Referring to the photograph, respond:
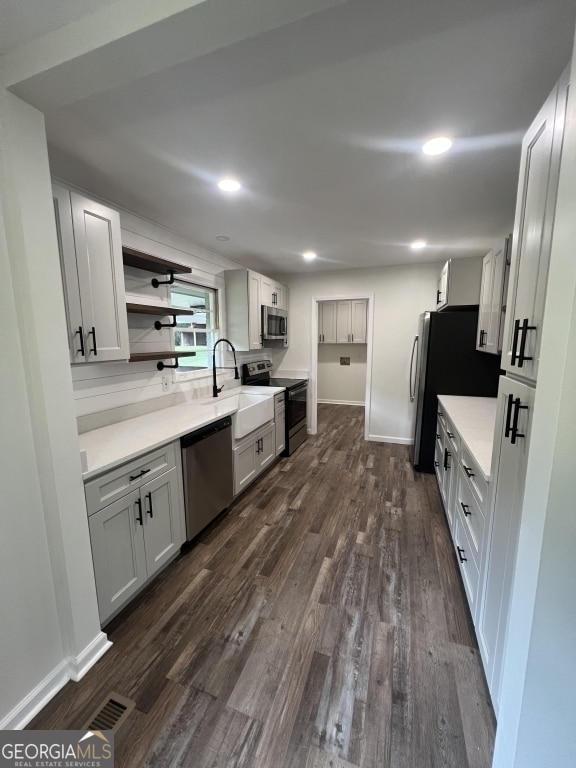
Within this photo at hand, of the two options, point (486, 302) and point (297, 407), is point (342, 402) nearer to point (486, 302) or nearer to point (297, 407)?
point (297, 407)

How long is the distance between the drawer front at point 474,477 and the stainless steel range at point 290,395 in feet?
7.20

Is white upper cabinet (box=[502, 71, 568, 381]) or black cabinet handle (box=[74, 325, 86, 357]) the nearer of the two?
white upper cabinet (box=[502, 71, 568, 381])

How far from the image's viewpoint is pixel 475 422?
216 cm

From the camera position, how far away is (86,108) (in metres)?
1.27

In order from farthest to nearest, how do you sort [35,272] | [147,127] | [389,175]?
[389,175] → [147,127] → [35,272]

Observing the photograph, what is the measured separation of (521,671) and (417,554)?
143cm

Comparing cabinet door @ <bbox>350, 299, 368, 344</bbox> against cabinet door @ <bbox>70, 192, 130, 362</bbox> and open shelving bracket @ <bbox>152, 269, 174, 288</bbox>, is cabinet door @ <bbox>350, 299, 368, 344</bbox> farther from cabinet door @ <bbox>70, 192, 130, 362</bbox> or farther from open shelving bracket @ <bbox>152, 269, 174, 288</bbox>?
cabinet door @ <bbox>70, 192, 130, 362</bbox>

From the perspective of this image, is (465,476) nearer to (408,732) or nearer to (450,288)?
(408,732)

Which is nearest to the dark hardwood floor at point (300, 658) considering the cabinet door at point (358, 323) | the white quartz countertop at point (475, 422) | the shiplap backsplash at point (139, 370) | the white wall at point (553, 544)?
the white wall at point (553, 544)

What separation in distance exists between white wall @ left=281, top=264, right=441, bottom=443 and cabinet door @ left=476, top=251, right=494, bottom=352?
4.71 ft

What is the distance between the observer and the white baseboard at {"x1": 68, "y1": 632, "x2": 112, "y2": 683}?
135 centimetres

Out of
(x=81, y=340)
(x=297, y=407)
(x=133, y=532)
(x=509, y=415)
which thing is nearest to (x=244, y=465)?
(x=133, y=532)

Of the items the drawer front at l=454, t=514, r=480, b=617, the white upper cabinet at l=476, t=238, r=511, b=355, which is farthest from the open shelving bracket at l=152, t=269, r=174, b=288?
the drawer front at l=454, t=514, r=480, b=617

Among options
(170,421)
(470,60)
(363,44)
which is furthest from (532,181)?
(170,421)
